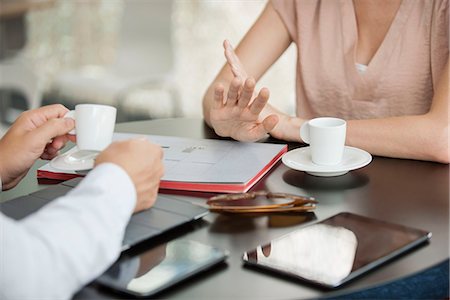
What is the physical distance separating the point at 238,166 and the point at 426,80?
25.0 inches

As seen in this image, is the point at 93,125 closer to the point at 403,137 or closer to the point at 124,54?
the point at 403,137

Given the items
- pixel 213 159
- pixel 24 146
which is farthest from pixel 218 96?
pixel 24 146

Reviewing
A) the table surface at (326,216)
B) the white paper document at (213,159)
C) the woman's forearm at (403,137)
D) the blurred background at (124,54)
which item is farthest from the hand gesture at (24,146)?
the blurred background at (124,54)

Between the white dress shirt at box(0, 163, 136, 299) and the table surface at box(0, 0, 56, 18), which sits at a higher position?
the table surface at box(0, 0, 56, 18)

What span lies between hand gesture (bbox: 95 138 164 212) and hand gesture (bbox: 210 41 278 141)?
0.38 m

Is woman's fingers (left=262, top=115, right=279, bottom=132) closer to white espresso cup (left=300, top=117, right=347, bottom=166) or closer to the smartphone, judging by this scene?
white espresso cup (left=300, top=117, right=347, bottom=166)

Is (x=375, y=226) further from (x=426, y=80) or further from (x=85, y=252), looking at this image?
(x=426, y=80)

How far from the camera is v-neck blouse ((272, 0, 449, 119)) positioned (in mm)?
1580

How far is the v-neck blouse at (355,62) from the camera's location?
1580 millimetres

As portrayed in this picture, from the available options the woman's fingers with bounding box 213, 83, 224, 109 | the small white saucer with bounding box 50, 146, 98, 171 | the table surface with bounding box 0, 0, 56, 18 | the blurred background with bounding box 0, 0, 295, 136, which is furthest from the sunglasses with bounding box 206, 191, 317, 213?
the table surface with bounding box 0, 0, 56, 18

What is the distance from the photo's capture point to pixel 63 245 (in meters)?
0.77

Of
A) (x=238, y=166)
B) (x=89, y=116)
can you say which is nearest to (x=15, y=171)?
(x=89, y=116)

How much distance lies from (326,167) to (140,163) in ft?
1.27

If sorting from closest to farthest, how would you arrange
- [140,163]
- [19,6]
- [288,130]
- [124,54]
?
[140,163] < [288,130] < [124,54] < [19,6]
